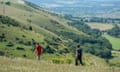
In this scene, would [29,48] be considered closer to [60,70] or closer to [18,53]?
[18,53]

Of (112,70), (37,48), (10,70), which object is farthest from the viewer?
(37,48)

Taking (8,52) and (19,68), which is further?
(8,52)

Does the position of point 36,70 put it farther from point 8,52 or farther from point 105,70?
point 8,52

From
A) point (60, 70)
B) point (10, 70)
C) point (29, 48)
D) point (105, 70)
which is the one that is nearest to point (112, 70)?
point (105, 70)

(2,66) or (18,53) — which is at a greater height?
(2,66)

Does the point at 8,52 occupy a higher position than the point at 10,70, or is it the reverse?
the point at 10,70

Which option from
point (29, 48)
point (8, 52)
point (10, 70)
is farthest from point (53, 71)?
point (29, 48)

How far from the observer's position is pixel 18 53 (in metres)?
179

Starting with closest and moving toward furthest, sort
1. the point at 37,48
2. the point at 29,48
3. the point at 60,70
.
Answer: the point at 60,70, the point at 37,48, the point at 29,48

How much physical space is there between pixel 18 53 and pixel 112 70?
140722 millimetres

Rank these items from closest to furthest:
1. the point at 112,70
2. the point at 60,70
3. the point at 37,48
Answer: the point at 60,70
the point at 112,70
the point at 37,48

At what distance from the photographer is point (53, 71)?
37156mm

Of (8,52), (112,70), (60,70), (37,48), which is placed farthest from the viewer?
(8,52)

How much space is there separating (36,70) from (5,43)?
162093mm
